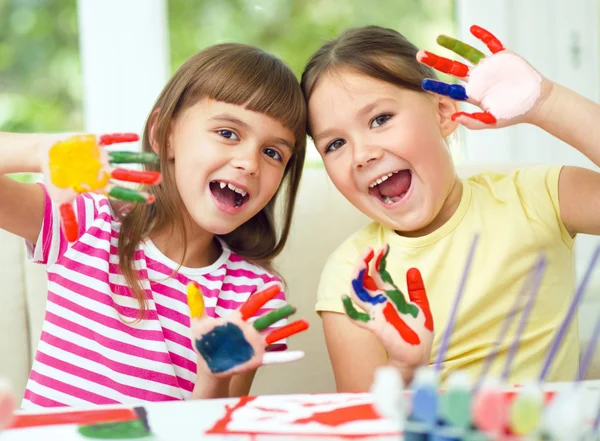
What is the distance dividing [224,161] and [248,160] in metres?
0.04

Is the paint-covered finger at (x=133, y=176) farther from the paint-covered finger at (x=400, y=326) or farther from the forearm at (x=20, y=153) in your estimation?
the paint-covered finger at (x=400, y=326)

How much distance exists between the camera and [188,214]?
1291 mm

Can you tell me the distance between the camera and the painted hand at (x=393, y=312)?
0.85 meters

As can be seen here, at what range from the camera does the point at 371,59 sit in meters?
1.22

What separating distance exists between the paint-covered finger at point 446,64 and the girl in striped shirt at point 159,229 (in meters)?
0.29

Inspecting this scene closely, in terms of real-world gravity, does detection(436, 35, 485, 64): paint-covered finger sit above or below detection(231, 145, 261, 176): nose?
above

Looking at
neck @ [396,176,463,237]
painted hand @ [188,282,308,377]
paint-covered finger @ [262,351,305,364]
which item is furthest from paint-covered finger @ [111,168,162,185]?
neck @ [396,176,463,237]

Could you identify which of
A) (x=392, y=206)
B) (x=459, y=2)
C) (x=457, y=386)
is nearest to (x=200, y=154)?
(x=392, y=206)

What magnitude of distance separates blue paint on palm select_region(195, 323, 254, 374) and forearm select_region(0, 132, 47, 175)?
315 millimetres

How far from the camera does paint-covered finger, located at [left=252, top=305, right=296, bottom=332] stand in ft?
2.56

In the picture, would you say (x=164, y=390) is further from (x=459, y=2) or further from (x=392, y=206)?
(x=459, y=2)

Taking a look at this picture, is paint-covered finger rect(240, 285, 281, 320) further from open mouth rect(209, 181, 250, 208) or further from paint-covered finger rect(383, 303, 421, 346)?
open mouth rect(209, 181, 250, 208)

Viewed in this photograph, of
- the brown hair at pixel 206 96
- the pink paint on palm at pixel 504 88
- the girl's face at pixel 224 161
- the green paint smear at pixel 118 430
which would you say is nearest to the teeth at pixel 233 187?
the girl's face at pixel 224 161

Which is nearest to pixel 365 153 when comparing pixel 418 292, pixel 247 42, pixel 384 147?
pixel 384 147
